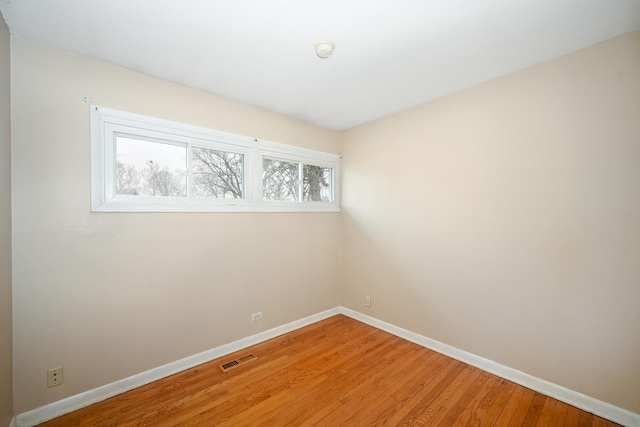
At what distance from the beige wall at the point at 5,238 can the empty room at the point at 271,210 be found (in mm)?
21

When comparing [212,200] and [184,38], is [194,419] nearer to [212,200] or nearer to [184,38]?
[212,200]

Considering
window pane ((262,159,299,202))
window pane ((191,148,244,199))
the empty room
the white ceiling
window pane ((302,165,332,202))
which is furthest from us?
window pane ((302,165,332,202))

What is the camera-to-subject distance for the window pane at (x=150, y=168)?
212 cm

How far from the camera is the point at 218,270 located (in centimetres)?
258

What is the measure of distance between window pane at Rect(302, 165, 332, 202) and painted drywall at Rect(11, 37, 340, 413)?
0.81 metres

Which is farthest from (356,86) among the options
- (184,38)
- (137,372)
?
(137,372)

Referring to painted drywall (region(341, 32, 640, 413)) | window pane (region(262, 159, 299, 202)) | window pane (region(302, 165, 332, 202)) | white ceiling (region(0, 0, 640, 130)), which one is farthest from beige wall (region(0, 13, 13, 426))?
painted drywall (region(341, 32, 640, 413))

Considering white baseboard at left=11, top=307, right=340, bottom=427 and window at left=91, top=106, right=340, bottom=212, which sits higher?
window at left=91, top=106, right=340, bottom=212

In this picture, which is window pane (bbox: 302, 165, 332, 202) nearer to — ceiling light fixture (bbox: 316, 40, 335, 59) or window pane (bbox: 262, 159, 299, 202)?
window pane (bbox: 262, 159, 299, 202)

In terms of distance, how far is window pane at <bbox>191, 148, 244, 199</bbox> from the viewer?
2.51 meters

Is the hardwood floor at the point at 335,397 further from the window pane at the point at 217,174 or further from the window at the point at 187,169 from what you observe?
the window pane at the point at 217,174

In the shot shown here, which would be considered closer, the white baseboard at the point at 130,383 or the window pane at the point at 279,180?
the white baseboard at the point at 130,383

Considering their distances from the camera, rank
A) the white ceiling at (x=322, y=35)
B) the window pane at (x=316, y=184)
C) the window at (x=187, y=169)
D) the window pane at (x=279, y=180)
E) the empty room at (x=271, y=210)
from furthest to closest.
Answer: the window pane at (x=316, y=184)
the window pane at (x=279, y=180)
the window at (x=187, y=169)
the empty room at (x=271, y=210)
the white ceiling at (x=322, y=35)

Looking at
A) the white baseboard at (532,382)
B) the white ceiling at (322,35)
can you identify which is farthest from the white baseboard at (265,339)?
the white ceiling at (322,35)
